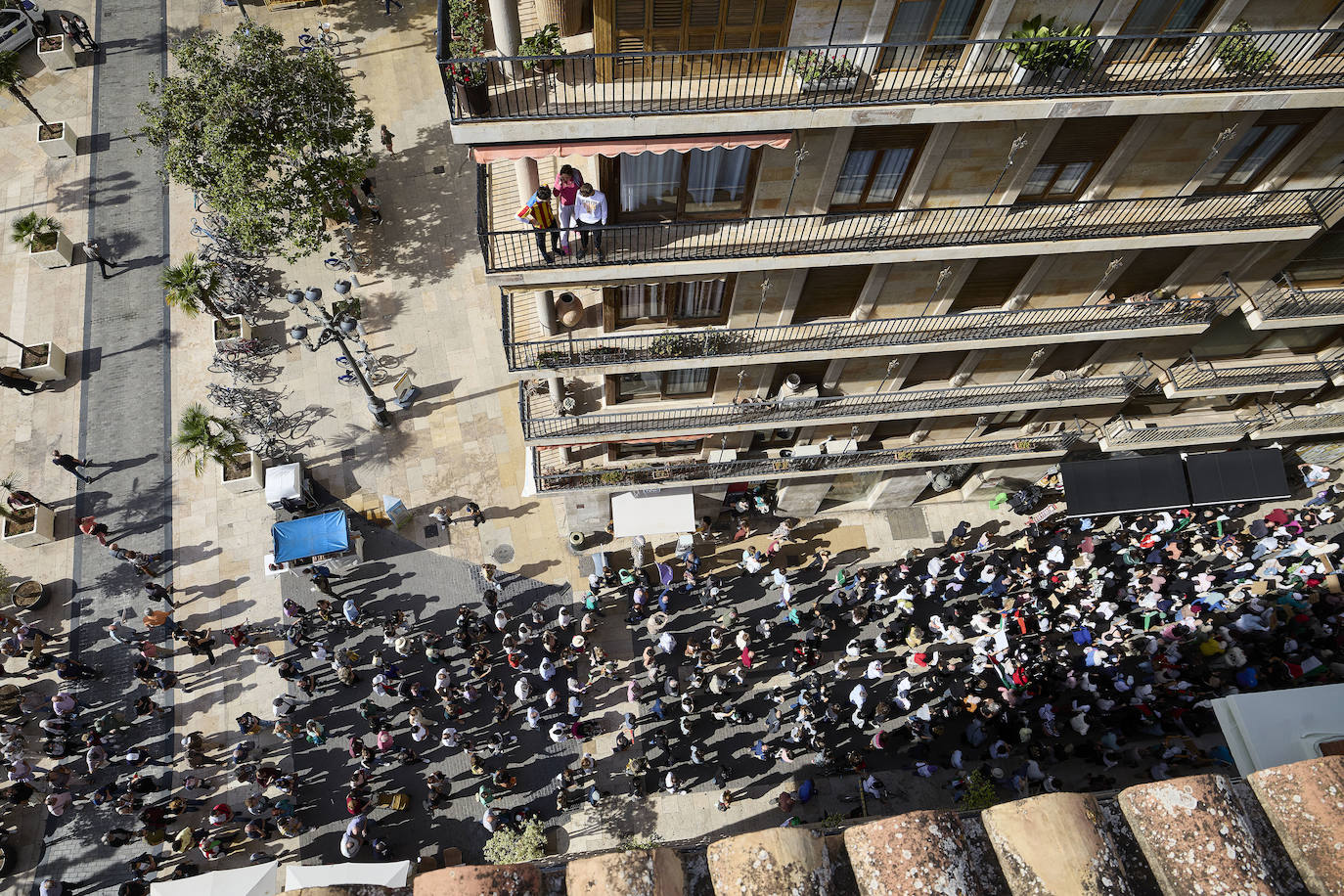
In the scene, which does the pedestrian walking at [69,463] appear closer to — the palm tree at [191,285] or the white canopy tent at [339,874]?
the palm tree at [191,285]

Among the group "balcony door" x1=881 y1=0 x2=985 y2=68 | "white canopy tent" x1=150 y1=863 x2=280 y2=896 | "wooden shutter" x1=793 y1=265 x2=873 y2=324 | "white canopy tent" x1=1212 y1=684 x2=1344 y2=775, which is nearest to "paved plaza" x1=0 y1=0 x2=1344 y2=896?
"white canopy tent" x1=150 y1=863 x2=280 y2=896

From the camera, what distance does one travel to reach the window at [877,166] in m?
15.6

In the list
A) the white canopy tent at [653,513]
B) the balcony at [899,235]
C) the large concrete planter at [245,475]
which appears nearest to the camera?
the balcony at [899,235]

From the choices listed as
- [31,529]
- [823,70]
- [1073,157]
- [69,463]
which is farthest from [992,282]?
[31,529]

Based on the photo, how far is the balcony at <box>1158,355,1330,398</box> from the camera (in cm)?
2359

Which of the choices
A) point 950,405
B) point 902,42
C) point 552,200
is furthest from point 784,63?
point 950,405

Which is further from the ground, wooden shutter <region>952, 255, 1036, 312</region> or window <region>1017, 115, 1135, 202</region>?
window <region>1017, 115, 1135, 202</region>

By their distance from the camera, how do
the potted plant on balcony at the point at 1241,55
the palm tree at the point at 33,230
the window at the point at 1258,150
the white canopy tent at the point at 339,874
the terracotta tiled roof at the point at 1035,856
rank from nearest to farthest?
1. the terracotta tiled roof at the point at 1035,856
2. the potted plant on balcony at the point at 1241,55
3. the window at the point at 1258,150
4. the white canopy tent at the point at 339,874
5. the palm tree at the point at 33,230

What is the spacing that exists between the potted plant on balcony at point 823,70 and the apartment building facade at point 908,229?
0.08 m

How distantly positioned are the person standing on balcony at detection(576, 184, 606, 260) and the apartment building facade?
1.71 ft

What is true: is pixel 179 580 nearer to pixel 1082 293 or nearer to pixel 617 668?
pixel 617 668

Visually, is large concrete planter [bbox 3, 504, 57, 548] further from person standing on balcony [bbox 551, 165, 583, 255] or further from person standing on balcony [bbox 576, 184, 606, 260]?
person standing on balcony [bbox 576, 184, 606, 260]

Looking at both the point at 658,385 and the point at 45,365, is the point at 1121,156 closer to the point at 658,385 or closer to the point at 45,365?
Result: the point at 658,385

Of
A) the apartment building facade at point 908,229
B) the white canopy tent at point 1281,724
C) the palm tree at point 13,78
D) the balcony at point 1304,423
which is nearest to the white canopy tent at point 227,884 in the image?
the apartment building facade at point 908,229
